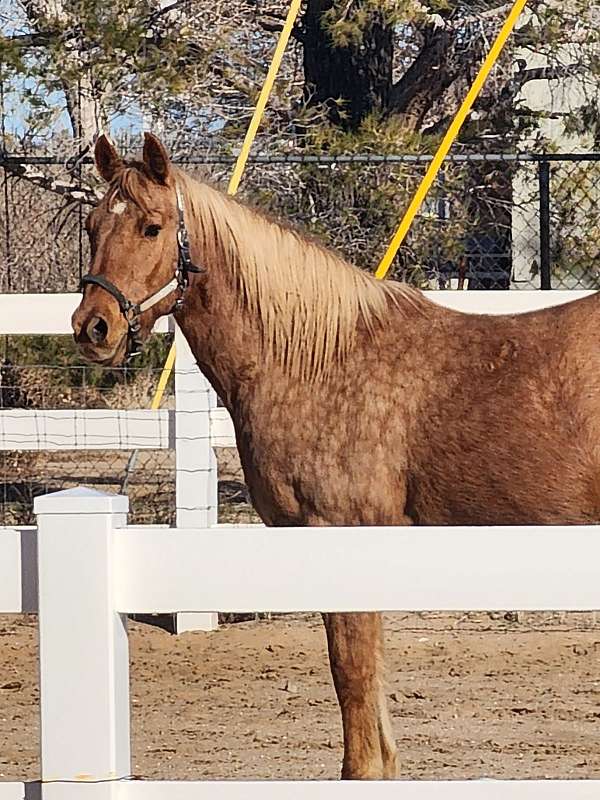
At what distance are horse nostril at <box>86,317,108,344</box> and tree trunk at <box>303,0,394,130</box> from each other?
7002 millimetres

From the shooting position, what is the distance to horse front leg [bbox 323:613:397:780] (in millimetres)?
3820

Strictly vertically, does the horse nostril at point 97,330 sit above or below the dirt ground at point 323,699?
above

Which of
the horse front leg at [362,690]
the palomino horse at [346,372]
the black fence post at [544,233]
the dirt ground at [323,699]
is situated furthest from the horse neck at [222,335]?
the black fence post at [544,233]

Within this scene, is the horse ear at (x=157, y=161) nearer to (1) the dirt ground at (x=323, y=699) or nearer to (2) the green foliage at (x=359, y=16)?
(1) the dirt ground at (x=323, y=699)

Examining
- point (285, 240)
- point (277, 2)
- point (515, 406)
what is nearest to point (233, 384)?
point (285, 240)

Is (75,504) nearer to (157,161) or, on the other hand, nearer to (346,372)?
(346,372)

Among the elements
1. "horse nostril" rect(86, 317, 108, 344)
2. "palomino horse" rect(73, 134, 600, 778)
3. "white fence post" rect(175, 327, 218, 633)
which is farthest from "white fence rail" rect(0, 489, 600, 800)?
"white fence post" rect(175, 327, 218, 633)

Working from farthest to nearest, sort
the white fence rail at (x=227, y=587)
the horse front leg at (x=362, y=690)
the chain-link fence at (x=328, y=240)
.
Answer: the chain-link fence at (x=328, y=240)
the horse front leg at (x=362, y=690)
the white fence rail at (x=227, y=587)

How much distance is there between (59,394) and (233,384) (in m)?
6.75

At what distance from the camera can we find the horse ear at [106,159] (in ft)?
15.1

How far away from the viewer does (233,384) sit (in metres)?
4.46

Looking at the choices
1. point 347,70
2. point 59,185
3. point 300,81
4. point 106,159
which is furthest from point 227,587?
point 300,81

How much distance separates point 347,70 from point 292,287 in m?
7.25

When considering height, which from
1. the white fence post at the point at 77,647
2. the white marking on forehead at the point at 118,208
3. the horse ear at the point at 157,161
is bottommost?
the white fence post at the point at 77,647
